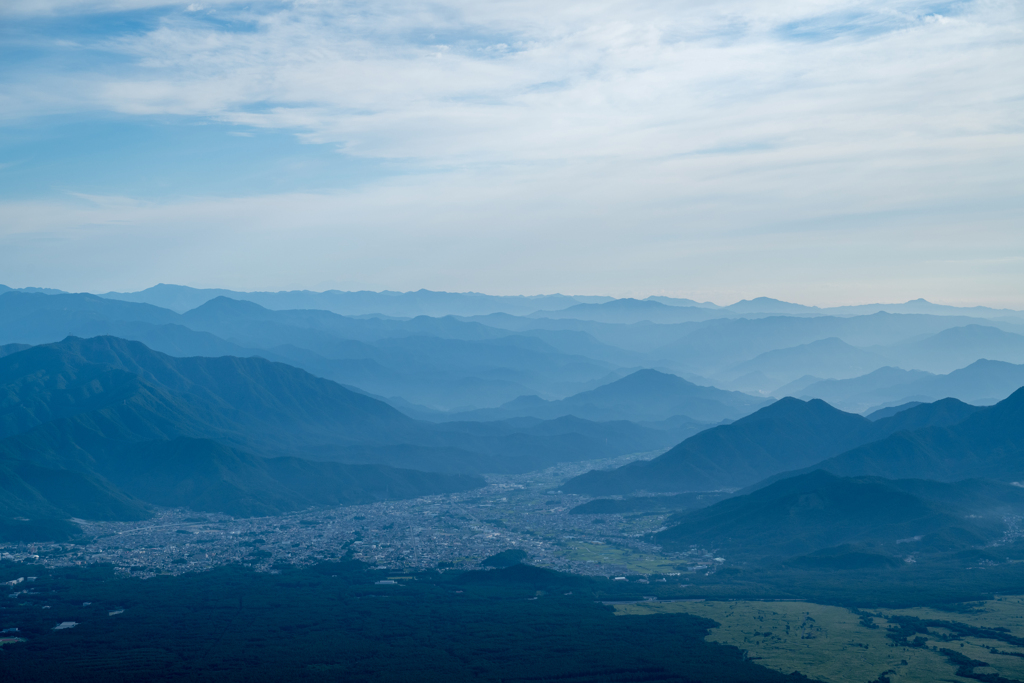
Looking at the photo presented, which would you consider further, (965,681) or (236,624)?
(236,624)

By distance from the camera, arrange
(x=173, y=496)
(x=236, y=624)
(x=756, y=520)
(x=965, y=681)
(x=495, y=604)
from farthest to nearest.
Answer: (x=173, y=496)
(x=756, y=520)
(x=495, y=604)
(x=236, y=624)
(x=965, y=681)

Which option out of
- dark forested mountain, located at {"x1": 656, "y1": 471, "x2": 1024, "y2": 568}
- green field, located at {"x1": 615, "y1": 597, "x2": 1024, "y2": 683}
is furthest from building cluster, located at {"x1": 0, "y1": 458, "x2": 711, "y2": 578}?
green field, located at {"x1": 615, "y1": 597, "x2": 1024, "y2": 683}

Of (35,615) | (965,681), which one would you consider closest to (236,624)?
(35,615)

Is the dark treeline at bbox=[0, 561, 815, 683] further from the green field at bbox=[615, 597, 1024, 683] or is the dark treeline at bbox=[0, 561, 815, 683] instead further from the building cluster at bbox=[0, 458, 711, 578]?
the building cluster at bbox=[0, 458, 711, 578]

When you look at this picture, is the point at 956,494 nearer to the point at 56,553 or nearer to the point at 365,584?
the point at 365,584

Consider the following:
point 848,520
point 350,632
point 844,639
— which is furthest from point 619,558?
point 350,632

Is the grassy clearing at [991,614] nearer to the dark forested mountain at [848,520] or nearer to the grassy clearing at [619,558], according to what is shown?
the dark forested mountain at [848,520]
